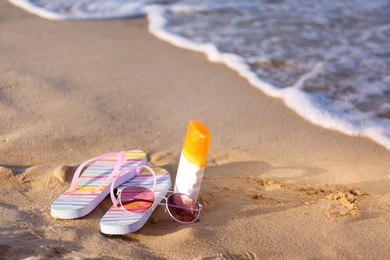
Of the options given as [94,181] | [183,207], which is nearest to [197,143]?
[183,207]

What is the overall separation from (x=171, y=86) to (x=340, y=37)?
2.27 metres

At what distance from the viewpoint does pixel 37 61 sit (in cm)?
464

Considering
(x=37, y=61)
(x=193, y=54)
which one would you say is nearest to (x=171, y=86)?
(x=193, y=54)

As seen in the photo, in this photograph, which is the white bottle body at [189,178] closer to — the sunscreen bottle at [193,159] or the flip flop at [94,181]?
the sunscreen bottle at [193,159]

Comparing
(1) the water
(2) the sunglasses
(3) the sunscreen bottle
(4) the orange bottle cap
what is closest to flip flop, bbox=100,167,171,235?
(2) the sunglasses

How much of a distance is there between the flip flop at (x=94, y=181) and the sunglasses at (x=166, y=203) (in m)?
0.12

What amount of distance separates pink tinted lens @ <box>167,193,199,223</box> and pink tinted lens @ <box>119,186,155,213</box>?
106 mm

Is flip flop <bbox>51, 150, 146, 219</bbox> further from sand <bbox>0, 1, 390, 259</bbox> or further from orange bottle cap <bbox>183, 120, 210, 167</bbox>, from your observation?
orange bottle cap <bbox>183, 120, 210, 167</bbox>

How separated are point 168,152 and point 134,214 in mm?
955

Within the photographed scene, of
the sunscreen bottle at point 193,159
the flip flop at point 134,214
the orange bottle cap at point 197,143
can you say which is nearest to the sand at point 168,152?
the flip flop at point 134,214

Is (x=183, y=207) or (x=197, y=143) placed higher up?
(x=197, y=143)

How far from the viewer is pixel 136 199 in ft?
9.14

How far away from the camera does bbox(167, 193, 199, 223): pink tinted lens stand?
2.71m

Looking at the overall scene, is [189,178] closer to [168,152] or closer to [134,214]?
[134,214]
